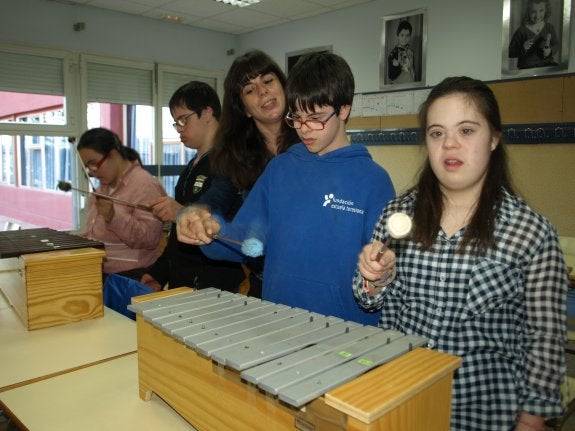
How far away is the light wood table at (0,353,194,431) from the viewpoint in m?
1.36

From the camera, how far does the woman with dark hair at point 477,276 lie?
4.10 feet

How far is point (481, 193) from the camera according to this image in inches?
56.7

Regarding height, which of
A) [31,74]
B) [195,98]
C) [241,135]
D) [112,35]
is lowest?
[241,135]

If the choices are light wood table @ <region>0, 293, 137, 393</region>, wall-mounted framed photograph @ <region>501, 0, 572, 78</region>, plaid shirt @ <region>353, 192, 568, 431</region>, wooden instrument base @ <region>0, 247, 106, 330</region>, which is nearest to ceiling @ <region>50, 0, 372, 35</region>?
wall-mounted framed photograph @ <region>501, 0, 572, 78</region>

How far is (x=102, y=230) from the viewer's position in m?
3.33

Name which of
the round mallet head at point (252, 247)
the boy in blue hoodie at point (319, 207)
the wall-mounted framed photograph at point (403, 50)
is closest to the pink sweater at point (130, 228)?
the boy in blue hoodie at point (319, 207)

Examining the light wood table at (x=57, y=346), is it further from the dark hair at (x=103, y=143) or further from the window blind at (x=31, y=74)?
the window blind at (x=31, y=74)

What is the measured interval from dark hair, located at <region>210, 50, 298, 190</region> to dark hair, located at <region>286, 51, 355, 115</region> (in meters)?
0.41

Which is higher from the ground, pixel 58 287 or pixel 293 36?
pixel 293 36

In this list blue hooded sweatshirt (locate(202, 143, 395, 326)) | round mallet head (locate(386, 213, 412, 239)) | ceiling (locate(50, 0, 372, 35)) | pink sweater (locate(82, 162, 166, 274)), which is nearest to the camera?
round mallet head (locate(386, 213, 412, 239))

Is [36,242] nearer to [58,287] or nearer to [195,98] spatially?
[58,287]

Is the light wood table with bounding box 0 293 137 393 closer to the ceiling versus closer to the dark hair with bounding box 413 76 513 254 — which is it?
the dark hair with bounding box 413 76 513 254

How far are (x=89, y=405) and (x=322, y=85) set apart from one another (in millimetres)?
1350

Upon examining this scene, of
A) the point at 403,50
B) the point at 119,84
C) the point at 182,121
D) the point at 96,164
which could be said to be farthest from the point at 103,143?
the point at 403,50
